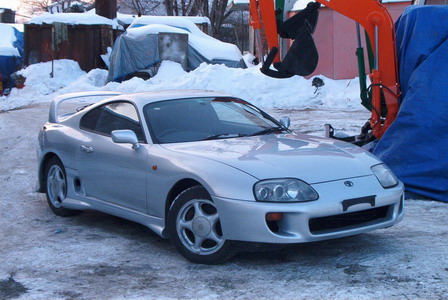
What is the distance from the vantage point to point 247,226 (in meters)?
4.83

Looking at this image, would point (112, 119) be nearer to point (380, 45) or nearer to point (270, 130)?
point (270, 130)

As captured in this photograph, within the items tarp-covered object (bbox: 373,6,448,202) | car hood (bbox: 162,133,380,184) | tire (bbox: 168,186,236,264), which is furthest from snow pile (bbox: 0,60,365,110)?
tire (bbox: 168,186,236,264)

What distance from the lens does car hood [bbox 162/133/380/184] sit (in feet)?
16.5

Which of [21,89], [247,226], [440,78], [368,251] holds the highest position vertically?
[440,78]

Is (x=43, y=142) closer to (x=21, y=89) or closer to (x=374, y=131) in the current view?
(x=374, y=131)

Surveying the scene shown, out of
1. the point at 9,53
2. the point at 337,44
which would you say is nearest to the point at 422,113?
the point at 337,44

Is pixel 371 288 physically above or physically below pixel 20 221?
above

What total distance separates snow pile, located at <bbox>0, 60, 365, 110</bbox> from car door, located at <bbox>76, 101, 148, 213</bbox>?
1121cm

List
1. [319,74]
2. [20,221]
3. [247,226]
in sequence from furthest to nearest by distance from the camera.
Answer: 1. [319,74]
2. [20,221]
3. [247,226]

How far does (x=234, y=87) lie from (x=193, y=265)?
45.8 feet

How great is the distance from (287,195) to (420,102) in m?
3.62

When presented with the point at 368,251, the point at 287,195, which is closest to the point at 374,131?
the point at 368,251

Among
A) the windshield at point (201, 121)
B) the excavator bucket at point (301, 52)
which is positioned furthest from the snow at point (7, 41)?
the windshield at point (201, 121)

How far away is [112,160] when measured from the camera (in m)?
6.07
